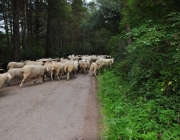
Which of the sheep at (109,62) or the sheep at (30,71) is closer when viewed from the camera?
the sheep at (30,71)

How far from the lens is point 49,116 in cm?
583

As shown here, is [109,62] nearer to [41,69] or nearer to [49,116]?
[41,69]

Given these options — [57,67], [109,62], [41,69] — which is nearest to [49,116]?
[41,69]

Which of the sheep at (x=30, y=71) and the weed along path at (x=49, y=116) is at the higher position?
the sheep at (x=30, y=71)

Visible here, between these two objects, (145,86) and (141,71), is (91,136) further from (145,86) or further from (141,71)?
(141,71)

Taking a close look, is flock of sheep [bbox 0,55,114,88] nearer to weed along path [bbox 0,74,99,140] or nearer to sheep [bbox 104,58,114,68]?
sheep [bbox 104,58,114,68]

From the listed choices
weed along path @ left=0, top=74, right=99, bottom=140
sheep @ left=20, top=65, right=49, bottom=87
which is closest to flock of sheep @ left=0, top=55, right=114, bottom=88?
sheep @ left=20, top=65, right=49, bottom=87

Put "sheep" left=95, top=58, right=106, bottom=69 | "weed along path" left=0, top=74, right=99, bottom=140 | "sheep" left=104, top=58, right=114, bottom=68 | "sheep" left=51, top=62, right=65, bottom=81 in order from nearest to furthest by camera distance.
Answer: "weed along path" left=0, top=74, right=99, bottom=140 → "sheep" left=51, top=62, right=65, bottom=81 → "sheep" left=95, top=58, right=106, bottom=69 → "sheep" left=104, top=58, right=114, bottom=68

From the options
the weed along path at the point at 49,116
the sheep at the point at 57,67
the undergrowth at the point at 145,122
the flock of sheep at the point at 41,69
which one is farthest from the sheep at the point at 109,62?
the undergrowth at the point at 145,122

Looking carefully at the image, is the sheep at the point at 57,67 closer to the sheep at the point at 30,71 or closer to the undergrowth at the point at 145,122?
the sheep at the point at 30,71

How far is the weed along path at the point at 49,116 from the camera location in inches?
182

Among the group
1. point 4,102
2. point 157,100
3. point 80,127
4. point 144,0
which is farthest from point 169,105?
point 4,102

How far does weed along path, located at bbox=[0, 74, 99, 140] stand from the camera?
4625mm

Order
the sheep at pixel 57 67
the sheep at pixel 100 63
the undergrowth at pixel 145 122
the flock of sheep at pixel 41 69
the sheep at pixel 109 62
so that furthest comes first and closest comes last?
the sheep at pixel 109 62, the sheep at pixel 100 63, the sheep at pixel 57 67, the flock of sheep at pixel 41 69, the undergrowth at pixel 145 122
